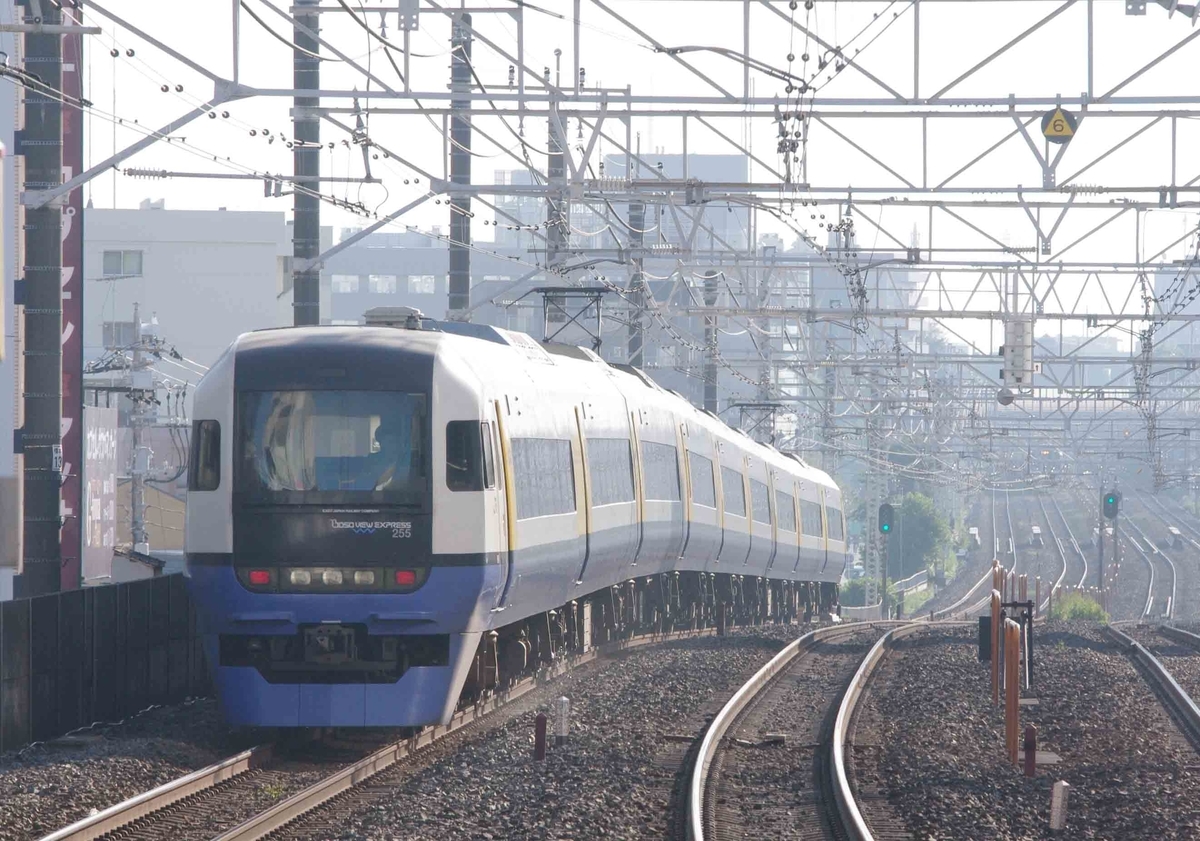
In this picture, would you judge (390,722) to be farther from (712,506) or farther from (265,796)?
(712,506)

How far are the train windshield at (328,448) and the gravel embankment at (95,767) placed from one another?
1.82 metres

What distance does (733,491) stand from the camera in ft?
87.1

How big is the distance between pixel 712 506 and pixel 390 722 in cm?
1287

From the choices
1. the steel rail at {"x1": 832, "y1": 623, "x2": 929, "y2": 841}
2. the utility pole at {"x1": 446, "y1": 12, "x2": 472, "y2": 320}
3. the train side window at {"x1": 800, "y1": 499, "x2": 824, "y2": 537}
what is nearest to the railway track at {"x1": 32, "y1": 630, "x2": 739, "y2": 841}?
the steel rail at {"x1": 832, "y1": 623, "x2": 929, "y2": 841}

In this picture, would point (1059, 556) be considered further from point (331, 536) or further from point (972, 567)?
point (331, 536)

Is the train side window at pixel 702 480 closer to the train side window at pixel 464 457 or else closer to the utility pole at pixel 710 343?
the utility pole at pixel 710 343

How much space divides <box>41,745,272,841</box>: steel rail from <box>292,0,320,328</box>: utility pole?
7.82 meters

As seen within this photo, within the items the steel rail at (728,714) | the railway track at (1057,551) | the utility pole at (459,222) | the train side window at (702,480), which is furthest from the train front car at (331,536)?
the railway track at (1057,551)

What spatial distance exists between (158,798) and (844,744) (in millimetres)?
5547

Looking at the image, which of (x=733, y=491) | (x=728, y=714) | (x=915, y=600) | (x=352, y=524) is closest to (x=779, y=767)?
(x=728, y=714)

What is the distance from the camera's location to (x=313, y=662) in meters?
11.9

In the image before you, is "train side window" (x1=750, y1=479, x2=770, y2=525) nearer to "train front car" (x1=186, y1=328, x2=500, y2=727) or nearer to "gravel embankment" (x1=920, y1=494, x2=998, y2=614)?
"train front car" (x1=186, y1=328, x2=500, y2=727)

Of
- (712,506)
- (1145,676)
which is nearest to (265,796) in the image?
(1145,676)

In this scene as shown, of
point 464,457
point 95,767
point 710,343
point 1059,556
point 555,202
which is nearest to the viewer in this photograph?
point 95,767
